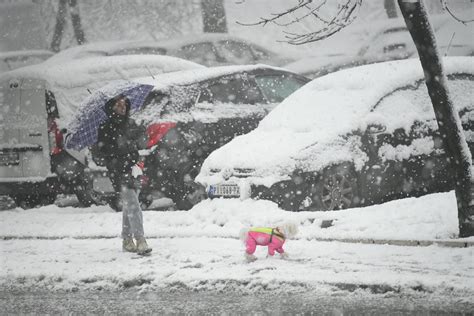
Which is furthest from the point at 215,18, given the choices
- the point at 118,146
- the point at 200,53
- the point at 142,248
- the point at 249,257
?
the point at 249,257

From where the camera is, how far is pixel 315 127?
8.89m

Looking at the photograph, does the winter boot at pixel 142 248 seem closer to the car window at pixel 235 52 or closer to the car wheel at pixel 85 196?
the car wheel at pixel 85 196

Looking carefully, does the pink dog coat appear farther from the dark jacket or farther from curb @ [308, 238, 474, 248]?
the dark jacket

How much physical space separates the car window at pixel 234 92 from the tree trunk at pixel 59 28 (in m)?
18.2

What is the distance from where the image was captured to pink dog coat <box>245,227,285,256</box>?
6297mm

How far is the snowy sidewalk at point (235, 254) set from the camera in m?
5.56

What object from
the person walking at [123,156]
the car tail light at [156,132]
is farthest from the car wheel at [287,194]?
the person walking at [123,156]

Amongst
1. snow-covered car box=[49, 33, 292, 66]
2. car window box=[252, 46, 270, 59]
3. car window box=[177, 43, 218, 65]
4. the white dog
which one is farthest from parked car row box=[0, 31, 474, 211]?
car window box=[252, 46, 270, 59]

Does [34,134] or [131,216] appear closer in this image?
[131,216]

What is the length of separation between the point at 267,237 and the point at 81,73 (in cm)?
593

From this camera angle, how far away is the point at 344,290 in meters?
5.27

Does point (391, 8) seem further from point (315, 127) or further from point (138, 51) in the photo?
point (315, 127)

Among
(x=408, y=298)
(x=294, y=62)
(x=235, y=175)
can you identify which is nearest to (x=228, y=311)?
(x=408, y=298)

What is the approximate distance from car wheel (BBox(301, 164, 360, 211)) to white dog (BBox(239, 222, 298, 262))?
1.90 m
